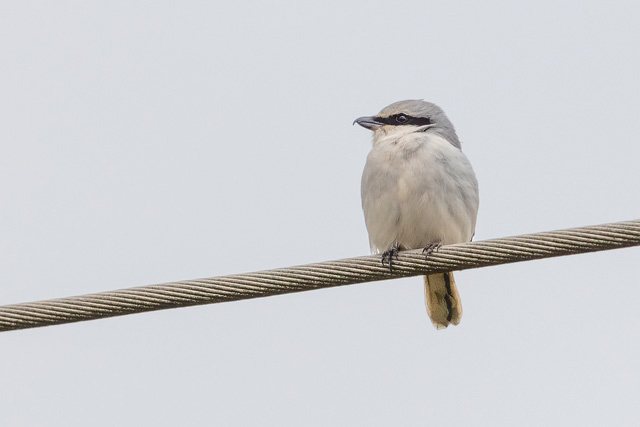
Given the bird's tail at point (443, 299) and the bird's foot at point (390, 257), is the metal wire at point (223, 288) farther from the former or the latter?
the bird's tail at point (443, 299)

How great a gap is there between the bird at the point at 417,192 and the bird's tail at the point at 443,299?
0.06 meters

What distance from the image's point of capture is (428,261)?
20.7 feet

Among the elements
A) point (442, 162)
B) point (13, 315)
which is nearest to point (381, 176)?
point (442, 162)

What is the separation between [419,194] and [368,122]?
4.01ft

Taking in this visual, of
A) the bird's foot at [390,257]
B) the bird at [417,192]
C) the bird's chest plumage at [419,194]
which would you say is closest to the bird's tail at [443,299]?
the bird at [417,192]

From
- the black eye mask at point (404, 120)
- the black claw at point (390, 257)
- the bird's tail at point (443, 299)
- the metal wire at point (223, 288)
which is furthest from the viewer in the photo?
the black eye mask at point (404, 120)

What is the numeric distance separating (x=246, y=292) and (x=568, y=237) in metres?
1.49

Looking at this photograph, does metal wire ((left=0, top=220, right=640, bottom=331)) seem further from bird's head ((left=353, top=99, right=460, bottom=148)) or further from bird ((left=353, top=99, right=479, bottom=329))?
bird's head ((left=353, top=99, right=460, bottom=148))

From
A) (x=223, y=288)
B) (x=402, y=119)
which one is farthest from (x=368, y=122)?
(x=223, y=288)

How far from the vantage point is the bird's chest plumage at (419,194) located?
815 centimetres

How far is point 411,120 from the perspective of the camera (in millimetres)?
9039

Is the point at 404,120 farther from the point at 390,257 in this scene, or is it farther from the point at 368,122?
the point at 390,257

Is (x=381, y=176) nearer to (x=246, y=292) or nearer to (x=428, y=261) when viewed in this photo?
(x=428, y=261)

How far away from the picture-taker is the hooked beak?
9109mm
